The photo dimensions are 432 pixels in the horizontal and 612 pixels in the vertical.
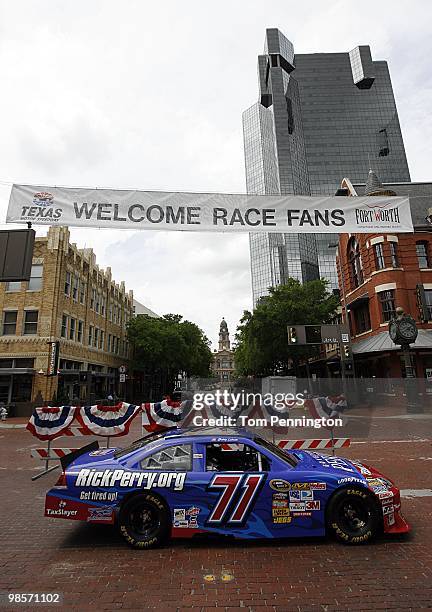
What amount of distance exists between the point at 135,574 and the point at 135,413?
255 inches

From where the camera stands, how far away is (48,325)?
2686 cm

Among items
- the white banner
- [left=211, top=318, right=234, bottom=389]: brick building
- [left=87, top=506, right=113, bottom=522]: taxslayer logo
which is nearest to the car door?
[left=87, top=506, right=113, bottom=522]: taxslayer logo

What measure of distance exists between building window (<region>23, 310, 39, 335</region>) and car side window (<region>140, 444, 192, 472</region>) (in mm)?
24792

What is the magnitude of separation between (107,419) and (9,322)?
67.2 ft

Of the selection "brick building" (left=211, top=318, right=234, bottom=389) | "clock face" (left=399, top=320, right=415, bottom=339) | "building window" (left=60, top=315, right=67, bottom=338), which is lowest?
"clock face" (left=399, top=320, right=415, bottom=339)

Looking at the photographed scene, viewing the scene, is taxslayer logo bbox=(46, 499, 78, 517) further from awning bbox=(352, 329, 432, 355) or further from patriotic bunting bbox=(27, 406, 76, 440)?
awning bbox=(352, 329, 432, 355)

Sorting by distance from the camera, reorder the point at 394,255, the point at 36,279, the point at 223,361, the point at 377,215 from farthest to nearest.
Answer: the point at 223,361, the point at 394,255, the point at 36,279, the point at 377,215

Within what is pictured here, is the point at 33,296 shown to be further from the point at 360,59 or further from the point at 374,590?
the point at 360,59

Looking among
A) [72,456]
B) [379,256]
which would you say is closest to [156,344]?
[379,256]

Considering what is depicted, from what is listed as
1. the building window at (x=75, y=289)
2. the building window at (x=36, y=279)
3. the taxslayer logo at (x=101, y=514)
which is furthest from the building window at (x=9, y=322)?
the taxslayer logo at (x=101, y=514)

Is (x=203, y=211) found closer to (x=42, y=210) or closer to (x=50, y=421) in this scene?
(x=42, y=210)

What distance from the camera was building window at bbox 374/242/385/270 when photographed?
100 feet

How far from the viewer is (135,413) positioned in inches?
422

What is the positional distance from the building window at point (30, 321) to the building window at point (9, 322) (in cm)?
77
